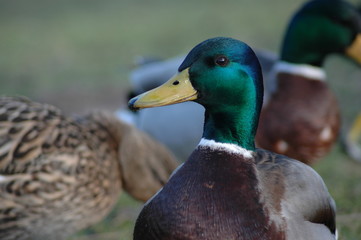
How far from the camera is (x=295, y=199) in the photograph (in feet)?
7.28

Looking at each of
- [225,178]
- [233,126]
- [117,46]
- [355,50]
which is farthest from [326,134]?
[117,46]

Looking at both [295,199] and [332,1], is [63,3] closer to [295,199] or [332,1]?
[332,1]

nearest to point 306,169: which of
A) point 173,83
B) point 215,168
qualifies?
point 215,168

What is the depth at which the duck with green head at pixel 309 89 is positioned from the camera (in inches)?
156

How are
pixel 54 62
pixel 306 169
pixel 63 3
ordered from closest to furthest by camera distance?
pixel 306 169
pixel 54 62
pixel 63 3

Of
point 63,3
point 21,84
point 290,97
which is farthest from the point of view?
point 63,3

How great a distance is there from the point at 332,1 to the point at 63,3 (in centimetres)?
1002

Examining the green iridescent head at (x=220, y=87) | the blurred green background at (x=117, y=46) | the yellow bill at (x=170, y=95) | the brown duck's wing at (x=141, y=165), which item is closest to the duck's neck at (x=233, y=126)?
the green iridescent head at (x=220, y=87)

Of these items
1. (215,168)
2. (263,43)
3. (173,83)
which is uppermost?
(173,83)

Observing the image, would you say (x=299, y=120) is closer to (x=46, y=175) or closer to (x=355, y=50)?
(x=355, y=50)

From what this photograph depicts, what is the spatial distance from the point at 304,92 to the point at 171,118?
867mm

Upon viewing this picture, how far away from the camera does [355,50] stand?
4.09m

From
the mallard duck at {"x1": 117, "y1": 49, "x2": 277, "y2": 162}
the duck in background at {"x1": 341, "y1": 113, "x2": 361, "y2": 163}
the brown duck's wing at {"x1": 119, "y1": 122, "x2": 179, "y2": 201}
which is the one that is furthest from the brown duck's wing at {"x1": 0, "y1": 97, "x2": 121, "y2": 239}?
the duck in background at {"x1": 341, "y1": 113, "x2": 361, "y2": 163}

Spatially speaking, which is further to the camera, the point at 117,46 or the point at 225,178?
the point at 117,46
